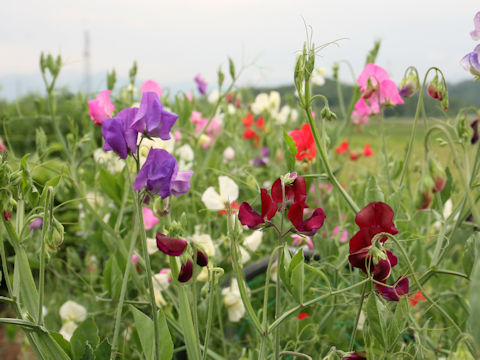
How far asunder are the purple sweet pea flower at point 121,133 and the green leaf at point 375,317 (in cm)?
27

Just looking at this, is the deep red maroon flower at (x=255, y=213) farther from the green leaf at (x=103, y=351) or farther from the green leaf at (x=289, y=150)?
the green leaf at (x=103, y=351)

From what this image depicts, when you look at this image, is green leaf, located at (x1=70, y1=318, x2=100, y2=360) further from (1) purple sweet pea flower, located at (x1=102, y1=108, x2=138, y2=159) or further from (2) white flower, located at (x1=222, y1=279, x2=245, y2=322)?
(2) white flower, located at (x1=222, y1=279, x2=245, y2=322)

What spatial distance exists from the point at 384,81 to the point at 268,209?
0.39 metres

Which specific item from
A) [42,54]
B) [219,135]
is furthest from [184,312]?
[219,135]

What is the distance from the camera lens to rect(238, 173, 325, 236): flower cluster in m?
0.52

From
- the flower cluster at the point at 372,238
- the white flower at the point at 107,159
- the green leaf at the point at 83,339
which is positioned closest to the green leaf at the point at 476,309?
the flower cluster at the point at 372,238

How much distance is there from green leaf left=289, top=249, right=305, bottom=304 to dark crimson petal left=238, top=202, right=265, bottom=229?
5 cm

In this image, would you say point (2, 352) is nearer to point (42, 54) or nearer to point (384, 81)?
point (42, 54)

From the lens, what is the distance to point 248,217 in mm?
519

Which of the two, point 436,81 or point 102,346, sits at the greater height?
point 436,81

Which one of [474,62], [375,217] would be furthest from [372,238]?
[474,62]

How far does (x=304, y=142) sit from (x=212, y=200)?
0.21 meters

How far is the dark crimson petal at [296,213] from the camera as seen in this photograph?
0.53 meters

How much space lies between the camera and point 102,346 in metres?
0.52
